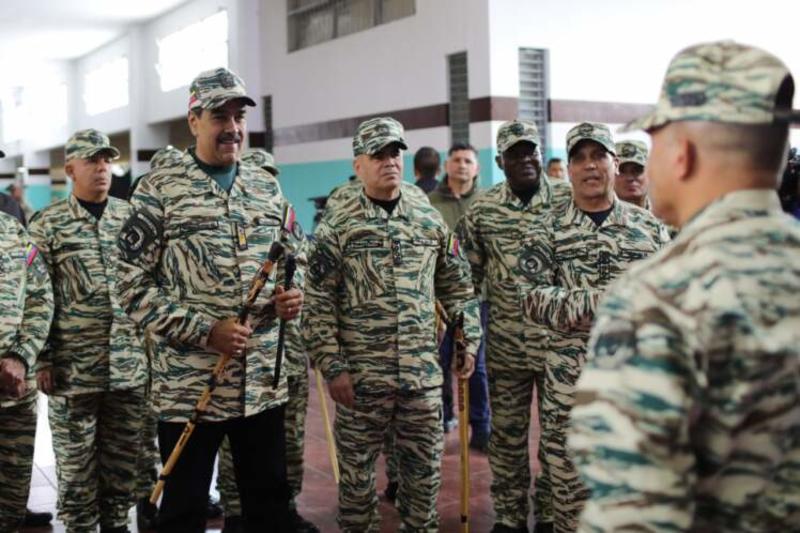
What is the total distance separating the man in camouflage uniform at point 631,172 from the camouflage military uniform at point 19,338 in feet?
8.37

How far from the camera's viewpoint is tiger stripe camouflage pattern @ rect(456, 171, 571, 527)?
3.84 m

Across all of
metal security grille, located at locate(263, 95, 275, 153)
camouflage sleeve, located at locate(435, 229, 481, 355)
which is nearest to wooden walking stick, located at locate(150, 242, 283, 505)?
camouflage sleeve, located at locate(435, 229, 481, 355)

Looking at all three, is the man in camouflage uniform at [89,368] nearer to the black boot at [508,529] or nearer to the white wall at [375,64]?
the black boot at [508,529]

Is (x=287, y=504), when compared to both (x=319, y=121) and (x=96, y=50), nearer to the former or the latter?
(x=319, y=121)

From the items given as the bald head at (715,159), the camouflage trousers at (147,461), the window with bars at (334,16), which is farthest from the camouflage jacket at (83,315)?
the window with bars at (334,16)

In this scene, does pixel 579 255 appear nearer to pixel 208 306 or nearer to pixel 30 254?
pixel 208 306

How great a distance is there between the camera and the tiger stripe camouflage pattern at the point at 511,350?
151 inches

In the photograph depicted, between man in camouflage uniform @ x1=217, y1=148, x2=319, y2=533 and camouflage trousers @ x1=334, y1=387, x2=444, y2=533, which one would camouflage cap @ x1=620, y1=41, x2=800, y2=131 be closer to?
camouflage trousers @ x1=334, y1=387, x2=444, y2=533

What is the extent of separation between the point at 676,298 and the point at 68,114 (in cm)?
2118

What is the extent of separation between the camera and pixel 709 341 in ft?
4.19

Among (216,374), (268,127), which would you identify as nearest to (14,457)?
(216,374)

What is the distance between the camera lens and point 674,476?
1.28 meters

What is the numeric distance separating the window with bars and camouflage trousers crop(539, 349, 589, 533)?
24.3ft

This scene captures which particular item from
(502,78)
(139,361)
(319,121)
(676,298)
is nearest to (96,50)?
(319,121)
